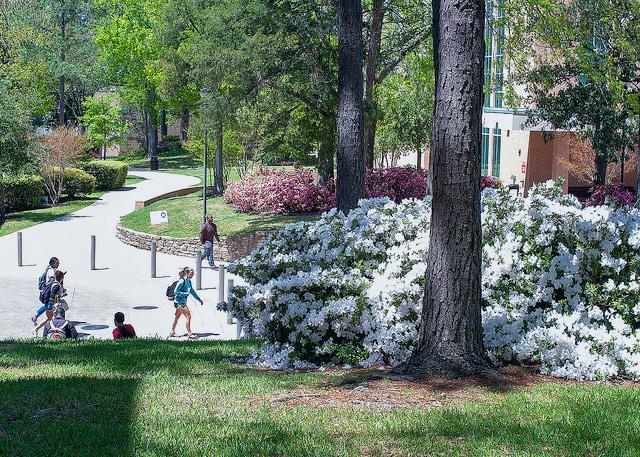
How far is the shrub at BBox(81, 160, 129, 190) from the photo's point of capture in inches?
1868

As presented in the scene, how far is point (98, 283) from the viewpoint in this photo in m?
22.5

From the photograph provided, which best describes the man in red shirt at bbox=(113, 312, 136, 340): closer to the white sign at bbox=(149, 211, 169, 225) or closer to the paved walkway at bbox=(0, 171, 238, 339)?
the paved walkway at bbox=(0, 171, 238, 339)

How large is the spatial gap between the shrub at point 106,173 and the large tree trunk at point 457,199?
4166 cm

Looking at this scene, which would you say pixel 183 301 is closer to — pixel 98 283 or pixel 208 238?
pixel 98 283

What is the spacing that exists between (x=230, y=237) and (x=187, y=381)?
1899 centimetres

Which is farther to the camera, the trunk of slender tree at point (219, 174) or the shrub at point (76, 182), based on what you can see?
the shrub at point (76, 182)

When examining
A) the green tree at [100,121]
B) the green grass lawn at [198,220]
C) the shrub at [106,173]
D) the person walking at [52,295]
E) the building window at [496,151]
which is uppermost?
the green tree at [100,121]

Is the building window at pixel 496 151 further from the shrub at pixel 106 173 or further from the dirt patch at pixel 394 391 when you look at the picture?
the dirt patch at pixel 394 391

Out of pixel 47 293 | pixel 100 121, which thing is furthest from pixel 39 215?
pixel 47 293

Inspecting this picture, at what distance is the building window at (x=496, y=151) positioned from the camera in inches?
1860

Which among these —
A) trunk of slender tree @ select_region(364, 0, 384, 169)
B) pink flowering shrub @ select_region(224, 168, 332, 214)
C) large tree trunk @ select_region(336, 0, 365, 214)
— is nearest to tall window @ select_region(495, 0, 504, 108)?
trunk of slender tree @ select_region(364, 0, 384, 169)

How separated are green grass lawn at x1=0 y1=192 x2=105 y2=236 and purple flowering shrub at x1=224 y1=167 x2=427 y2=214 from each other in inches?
329

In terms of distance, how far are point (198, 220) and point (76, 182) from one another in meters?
14.5

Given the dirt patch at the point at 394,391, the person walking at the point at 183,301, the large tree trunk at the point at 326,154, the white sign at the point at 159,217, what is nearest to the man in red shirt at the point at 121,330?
the person walking at the point at 183,301
